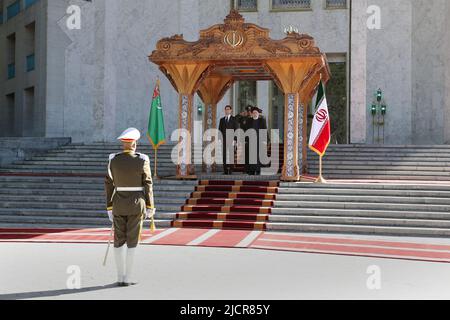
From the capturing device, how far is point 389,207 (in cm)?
1314

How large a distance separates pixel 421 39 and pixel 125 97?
13.8m

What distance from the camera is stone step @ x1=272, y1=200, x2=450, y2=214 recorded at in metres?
13.0

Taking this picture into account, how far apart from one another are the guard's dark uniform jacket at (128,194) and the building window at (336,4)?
68.9 feet

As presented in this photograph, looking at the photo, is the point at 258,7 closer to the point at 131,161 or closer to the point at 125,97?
the point at 125,97

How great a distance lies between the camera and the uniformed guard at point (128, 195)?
720 cm

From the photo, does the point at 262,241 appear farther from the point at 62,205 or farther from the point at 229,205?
the point at 62,205

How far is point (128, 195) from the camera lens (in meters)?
7.27

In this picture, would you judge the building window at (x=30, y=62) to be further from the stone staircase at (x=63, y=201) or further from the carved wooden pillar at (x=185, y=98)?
the carved wooden pillar at (x=185, y=98)

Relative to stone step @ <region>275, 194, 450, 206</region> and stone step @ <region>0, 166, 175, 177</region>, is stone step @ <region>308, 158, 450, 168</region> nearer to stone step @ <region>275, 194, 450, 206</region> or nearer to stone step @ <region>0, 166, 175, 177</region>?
stone step @ <region>0, 166, 175, 177</region>

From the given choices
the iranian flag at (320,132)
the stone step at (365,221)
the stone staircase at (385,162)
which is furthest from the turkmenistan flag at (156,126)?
the stone staircase at (385,162)

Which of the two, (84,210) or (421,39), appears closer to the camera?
(84,210)

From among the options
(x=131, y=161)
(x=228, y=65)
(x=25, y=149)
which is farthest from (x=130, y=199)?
(x=25, y=149)

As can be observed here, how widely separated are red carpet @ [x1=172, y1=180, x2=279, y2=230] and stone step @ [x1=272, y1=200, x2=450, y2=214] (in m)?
0.36

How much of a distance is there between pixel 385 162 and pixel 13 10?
66.3 feet
